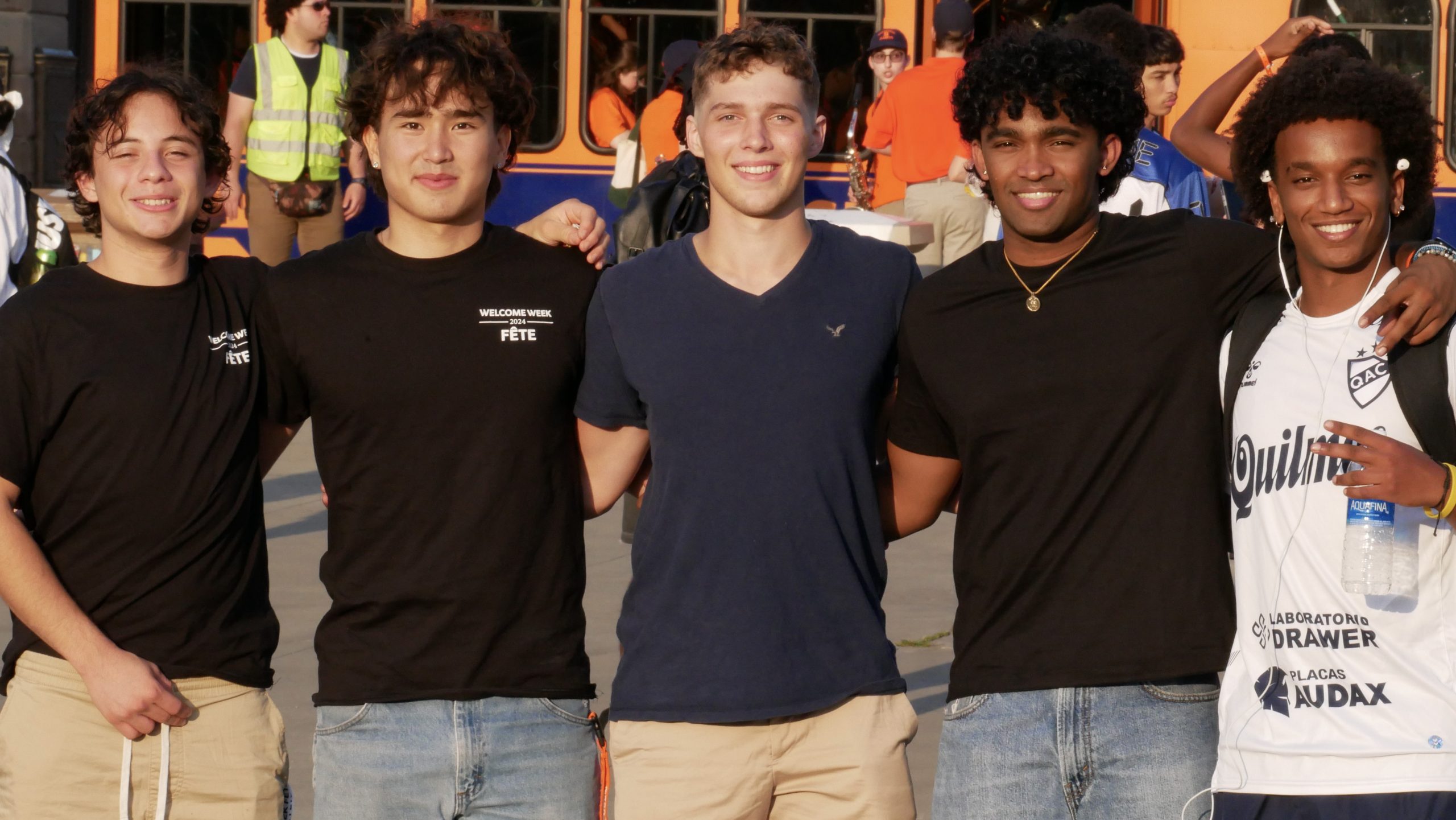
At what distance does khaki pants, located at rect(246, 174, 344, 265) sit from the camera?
9969 mm

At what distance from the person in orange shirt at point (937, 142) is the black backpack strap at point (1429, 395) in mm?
6164

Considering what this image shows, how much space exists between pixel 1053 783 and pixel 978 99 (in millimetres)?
1255

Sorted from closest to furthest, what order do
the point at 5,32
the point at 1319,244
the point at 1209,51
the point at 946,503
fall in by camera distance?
the point at 1319,244
the point at 946,503
the point at 1209,51
the point at 5,32

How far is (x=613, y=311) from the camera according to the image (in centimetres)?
316

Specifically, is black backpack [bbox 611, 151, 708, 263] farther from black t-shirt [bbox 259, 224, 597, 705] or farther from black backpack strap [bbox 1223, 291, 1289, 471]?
black backpack strap [bbox 1223, 291, 1289, 471]

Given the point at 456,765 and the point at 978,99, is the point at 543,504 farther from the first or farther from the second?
the point at 978,99

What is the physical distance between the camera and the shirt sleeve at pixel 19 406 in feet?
10.2

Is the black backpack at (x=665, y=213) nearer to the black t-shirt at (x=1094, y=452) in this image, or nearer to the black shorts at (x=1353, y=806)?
the black t-shirt at (x=1094, y=452)

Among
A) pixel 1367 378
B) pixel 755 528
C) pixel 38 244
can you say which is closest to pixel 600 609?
pixel 38 244

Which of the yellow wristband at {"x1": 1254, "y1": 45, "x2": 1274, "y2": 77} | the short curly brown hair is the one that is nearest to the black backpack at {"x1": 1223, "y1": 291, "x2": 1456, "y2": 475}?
the short curly brown hair

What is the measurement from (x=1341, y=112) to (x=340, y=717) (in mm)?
2039

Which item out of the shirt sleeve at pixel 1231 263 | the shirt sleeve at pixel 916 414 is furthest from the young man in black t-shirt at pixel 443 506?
the shirt sleeve at pixel 1231 263

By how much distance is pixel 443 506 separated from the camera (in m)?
3.09

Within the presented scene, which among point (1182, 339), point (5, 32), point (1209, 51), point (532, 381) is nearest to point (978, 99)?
point (1182, 339)
